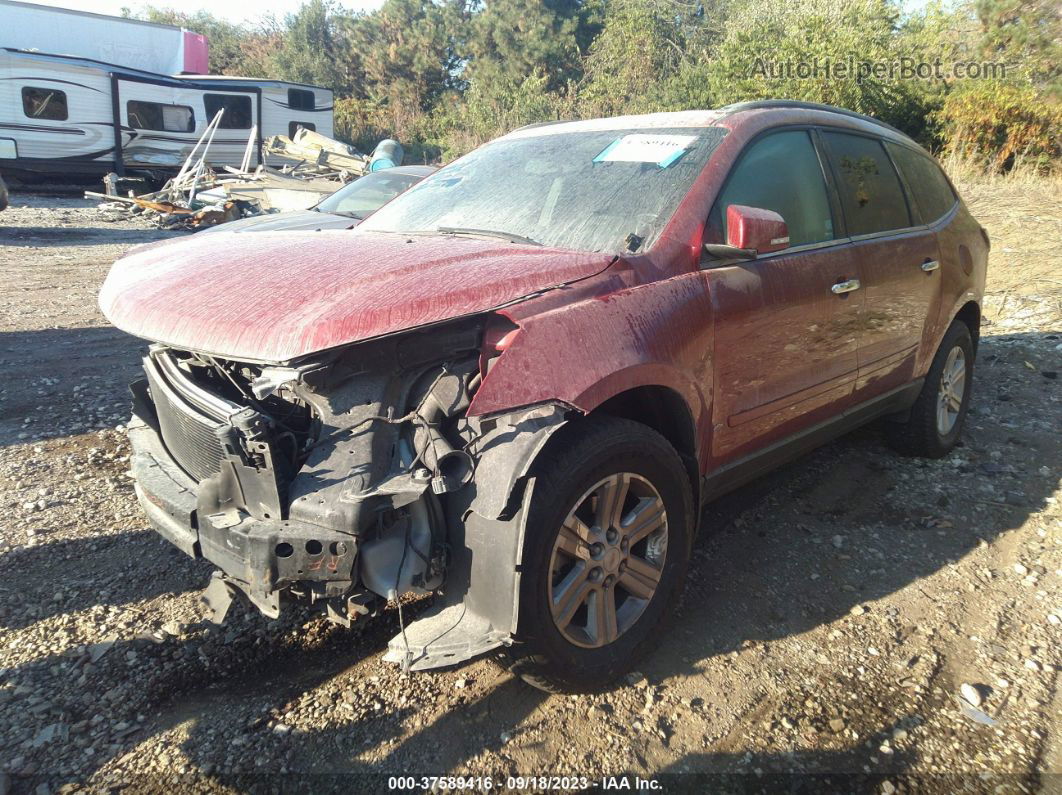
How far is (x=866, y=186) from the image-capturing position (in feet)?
12.6

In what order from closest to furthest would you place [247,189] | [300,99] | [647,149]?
[647,149] < [247,189] < [300,99]

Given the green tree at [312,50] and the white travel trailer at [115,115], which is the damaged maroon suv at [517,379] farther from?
the green tree at [312,50]

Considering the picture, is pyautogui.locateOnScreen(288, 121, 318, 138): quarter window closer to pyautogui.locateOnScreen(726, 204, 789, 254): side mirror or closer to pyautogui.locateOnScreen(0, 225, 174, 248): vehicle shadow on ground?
pyautogui.locateOnScreen(0, 225, 174, 248): vehicle shadow on ground

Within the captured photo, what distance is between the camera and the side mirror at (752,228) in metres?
2.79

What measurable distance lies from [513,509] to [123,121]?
21.4 meters

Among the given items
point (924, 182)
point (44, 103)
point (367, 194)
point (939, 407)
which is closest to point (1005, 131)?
point (924, 182)

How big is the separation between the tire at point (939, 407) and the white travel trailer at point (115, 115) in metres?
17.0

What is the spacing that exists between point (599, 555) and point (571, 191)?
1551 millimetres

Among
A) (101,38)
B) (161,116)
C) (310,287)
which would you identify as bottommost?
(310,287)

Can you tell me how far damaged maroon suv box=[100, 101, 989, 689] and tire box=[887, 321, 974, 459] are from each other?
1.23 m

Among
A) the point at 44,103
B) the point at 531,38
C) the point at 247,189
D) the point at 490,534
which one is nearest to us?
the point at 490,534

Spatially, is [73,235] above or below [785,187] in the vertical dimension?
below

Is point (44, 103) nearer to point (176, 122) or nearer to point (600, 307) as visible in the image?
point (176, 122)

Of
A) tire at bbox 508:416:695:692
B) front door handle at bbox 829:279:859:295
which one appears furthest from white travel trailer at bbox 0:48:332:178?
tire at bbox 508:416:695:692
